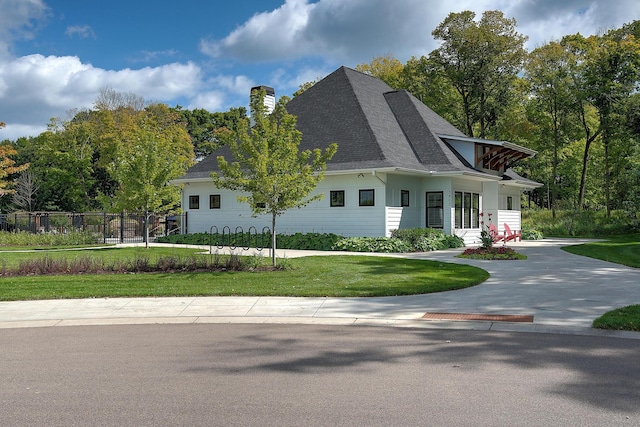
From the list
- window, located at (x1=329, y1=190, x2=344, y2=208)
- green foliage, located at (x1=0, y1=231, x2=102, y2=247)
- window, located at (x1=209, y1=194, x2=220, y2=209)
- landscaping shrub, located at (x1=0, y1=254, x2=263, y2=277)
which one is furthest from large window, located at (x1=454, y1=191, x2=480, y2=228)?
green foliage, located at (x1=0, y1=231, x2=102, y2=247)

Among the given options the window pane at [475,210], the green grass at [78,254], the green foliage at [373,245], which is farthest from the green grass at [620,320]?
the window pane at [475,210]

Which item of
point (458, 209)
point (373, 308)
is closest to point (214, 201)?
point (458, 209)

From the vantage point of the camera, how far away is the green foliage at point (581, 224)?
1451 inches

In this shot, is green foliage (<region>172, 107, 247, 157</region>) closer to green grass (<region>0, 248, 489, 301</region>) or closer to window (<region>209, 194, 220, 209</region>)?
window (<region>209, 194, 220, 209</region>)

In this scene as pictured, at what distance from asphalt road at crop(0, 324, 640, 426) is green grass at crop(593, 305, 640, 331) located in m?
0.69

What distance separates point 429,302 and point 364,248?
1164cm

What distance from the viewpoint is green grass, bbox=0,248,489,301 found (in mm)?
11945

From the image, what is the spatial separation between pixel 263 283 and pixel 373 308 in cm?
356

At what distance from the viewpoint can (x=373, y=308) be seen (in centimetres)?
1038

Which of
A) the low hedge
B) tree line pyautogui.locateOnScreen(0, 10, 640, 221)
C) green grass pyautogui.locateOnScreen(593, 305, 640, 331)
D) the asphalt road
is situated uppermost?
tree line pyautogui.locateOnScreen(0, 10, 640, 221)

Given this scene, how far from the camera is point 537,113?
44.2 m

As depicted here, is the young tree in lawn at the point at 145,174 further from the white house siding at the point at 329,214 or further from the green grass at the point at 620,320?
the green grass at the point at 620,320

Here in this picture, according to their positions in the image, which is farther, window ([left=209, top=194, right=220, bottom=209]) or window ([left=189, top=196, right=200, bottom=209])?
window ([left=189, top=196, right=200, bottom=209])

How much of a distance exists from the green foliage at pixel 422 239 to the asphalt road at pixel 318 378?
Answer: 14.5 m
